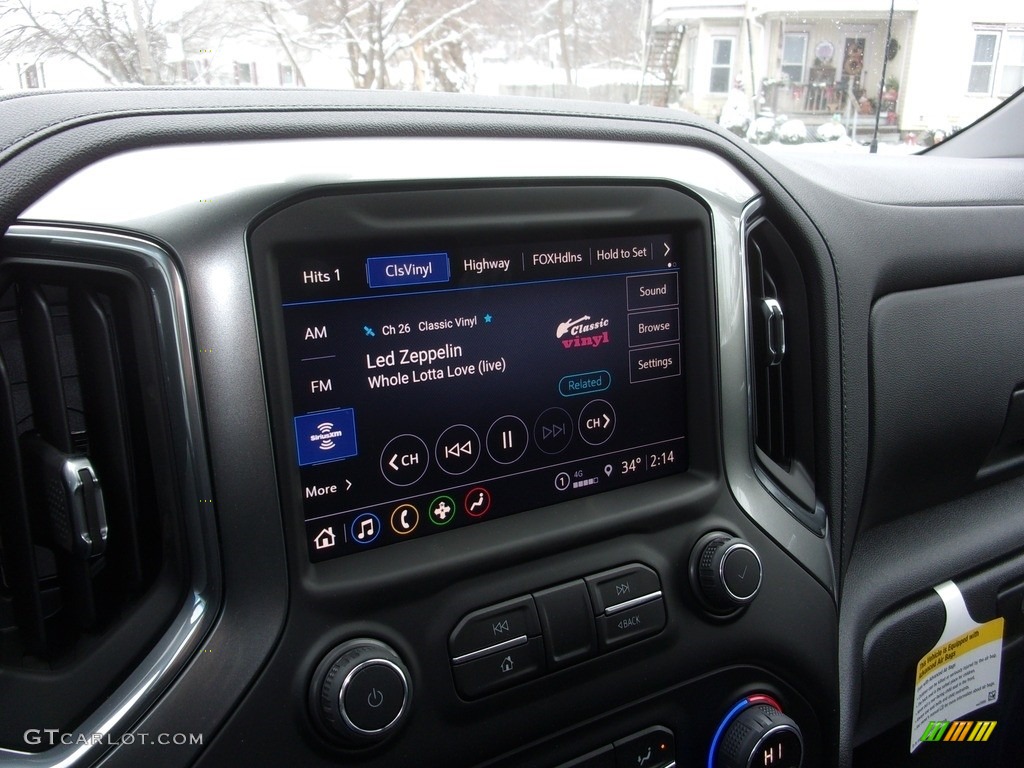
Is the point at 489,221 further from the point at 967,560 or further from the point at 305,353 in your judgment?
the point at 967,560

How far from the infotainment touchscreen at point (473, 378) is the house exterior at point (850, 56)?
0.66 meters

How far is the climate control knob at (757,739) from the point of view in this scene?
110 cm

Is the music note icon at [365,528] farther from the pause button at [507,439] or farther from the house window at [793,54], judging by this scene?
the house window at [793,54]

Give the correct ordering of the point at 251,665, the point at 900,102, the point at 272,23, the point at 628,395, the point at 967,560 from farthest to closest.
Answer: the point at 900,102 → the point at 967,560 → the point at 272,23 → the point at 628,395 → the point at 251,665

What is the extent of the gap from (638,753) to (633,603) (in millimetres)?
209

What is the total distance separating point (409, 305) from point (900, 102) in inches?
52.9

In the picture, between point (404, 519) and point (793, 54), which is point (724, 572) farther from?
point (793, 54)

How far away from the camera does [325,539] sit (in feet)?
2.81

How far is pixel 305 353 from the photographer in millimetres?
821

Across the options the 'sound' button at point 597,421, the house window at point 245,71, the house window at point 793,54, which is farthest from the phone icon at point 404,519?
the house window at point 793,54

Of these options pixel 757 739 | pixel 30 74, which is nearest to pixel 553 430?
pixel 757 739

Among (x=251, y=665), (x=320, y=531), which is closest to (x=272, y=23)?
(x=320, y=531)

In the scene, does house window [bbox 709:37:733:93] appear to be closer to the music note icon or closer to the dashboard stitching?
the dashboard stitching
